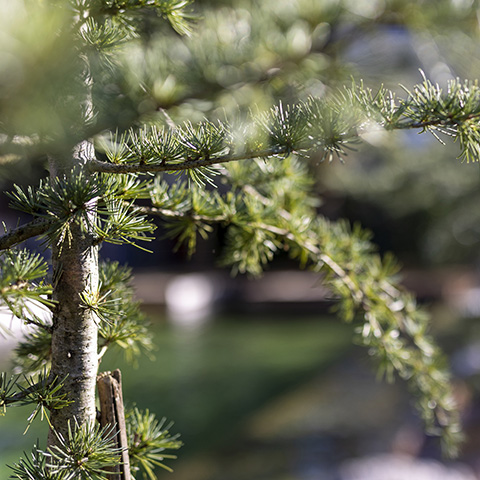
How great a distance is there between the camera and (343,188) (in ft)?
24.9

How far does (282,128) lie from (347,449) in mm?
2611

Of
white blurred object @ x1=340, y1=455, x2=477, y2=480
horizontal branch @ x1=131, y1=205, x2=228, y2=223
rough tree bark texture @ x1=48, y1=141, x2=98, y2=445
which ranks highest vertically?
horizontal branch @ x1=131, y1=205, x2=228, y2=223

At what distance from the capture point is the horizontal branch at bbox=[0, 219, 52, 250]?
0.54 meters

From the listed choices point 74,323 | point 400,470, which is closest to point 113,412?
point 74,323

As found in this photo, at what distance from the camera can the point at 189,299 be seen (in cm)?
655

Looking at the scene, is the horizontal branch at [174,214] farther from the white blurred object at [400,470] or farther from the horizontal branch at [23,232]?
the white blurred object at [400,470]

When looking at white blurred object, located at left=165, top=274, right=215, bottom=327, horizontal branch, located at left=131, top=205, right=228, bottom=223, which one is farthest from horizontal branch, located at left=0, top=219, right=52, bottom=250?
white blurred object, located at left=165, top=274, right=215, bottom=327

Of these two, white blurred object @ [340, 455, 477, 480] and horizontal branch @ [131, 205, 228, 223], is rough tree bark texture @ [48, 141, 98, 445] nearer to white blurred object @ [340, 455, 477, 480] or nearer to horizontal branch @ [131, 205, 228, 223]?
horizontal branch @ [131, 205, 228, 223]

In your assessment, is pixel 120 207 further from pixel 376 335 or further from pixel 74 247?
pixel 376 335

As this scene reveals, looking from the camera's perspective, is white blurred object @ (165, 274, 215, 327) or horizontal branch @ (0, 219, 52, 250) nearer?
horizontal branch @ (0, 219, 52, 250)

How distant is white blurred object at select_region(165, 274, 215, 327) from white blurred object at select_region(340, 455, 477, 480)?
3.76m

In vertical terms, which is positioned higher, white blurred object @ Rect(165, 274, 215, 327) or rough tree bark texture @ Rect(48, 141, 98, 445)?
white blurred object @ Rect(165, 274, 215, 327)

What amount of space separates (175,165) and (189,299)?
6056 mm

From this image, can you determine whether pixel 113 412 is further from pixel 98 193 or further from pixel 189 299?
pixel 189 299
